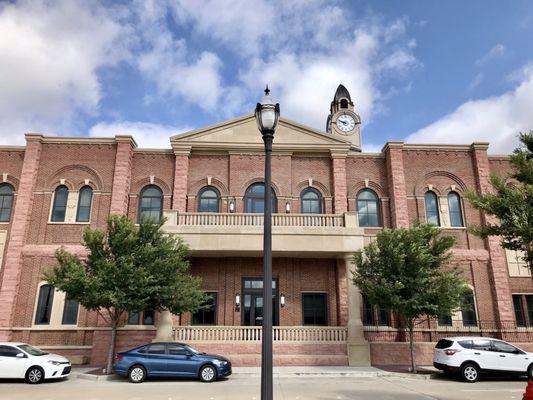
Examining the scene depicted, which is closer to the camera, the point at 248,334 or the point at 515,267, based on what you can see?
the point at 248,334

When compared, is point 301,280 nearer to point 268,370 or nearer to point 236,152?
point 236,152

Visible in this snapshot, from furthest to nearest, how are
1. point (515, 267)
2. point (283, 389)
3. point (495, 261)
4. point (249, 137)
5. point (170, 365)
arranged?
point (249, 137) → point (515, 267) → point (495, 261) → point (170, 365) → point (283, 389)

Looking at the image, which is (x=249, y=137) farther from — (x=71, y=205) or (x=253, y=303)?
(x=71, y=205)

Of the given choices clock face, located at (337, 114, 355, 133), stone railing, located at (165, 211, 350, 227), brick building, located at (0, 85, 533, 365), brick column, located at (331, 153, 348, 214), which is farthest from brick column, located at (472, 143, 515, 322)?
clock face, located at (337, 114, 355, 133)

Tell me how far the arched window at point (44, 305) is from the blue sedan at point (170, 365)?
23.5ft

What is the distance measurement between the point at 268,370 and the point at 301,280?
1497 cm

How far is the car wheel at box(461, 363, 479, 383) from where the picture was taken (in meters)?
14.6

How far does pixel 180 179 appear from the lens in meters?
21.7

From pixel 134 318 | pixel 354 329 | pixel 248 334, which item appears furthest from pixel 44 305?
pixel 354 329

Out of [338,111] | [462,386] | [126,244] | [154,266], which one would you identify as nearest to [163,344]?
[154,266]

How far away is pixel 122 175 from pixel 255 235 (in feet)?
24.8

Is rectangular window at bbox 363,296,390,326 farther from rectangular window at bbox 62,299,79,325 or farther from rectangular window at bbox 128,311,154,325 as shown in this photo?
rectangular window at bbox 62,299,79,325

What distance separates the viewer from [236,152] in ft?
73.7

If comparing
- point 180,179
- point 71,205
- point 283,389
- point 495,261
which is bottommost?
point 283,389
